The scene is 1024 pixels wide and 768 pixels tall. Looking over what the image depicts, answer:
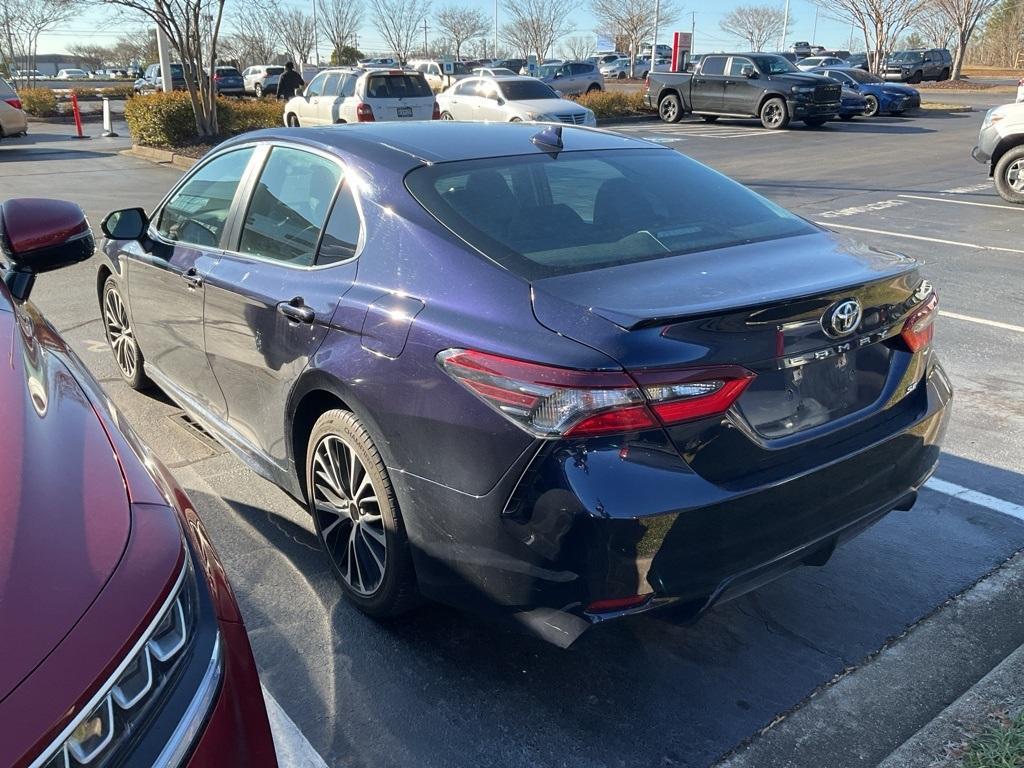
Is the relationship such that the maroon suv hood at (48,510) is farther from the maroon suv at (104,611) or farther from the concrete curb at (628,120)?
the concrete curb at (628,120)

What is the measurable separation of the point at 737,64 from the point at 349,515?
2512 cm

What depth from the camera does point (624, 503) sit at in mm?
2236

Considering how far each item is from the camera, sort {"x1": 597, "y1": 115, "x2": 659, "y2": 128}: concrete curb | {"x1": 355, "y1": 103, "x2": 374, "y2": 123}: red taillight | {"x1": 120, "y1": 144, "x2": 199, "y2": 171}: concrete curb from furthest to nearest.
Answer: {"x1": 597, "y1": 115, "x2": 659, "y2": 128}: concrete curb < {"x1": 355, "y1": 103, "x2": 374, "y2": 123}: red taillight < {"x1": 120, "y1": 144, "x2": 199, "y2": 171}: concrete curb

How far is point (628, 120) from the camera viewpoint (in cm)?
2769

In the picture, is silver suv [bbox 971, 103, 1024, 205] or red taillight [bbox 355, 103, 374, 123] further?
red taillight [bbox 355, 103, 374, 123]

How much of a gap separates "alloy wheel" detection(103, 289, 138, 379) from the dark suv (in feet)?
162

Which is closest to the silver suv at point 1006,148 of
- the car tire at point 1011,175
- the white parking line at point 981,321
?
the car tire at point 1011,175

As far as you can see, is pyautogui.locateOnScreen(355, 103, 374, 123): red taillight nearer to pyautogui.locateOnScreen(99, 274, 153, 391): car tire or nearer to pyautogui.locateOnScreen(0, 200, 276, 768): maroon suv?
pyautogui.locateOnScreen(99, 274, 153, 391): car tire

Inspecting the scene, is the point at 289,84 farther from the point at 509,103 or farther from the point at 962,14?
the point at 962,14

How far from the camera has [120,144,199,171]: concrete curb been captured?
17250 millimetres

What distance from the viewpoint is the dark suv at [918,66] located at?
1855 inches

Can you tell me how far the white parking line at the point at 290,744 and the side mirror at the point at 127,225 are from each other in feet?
Result: 8.43

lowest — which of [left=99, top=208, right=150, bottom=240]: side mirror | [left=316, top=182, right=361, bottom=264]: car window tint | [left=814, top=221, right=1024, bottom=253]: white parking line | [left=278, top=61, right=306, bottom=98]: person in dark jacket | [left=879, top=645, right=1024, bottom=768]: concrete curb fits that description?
[left=879, top=645, right=1024, bottom=768]: concrete curb

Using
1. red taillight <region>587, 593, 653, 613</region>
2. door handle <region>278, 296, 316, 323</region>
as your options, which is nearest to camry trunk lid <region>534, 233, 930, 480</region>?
red taillight <region>587, 593, 653, 613</region>
